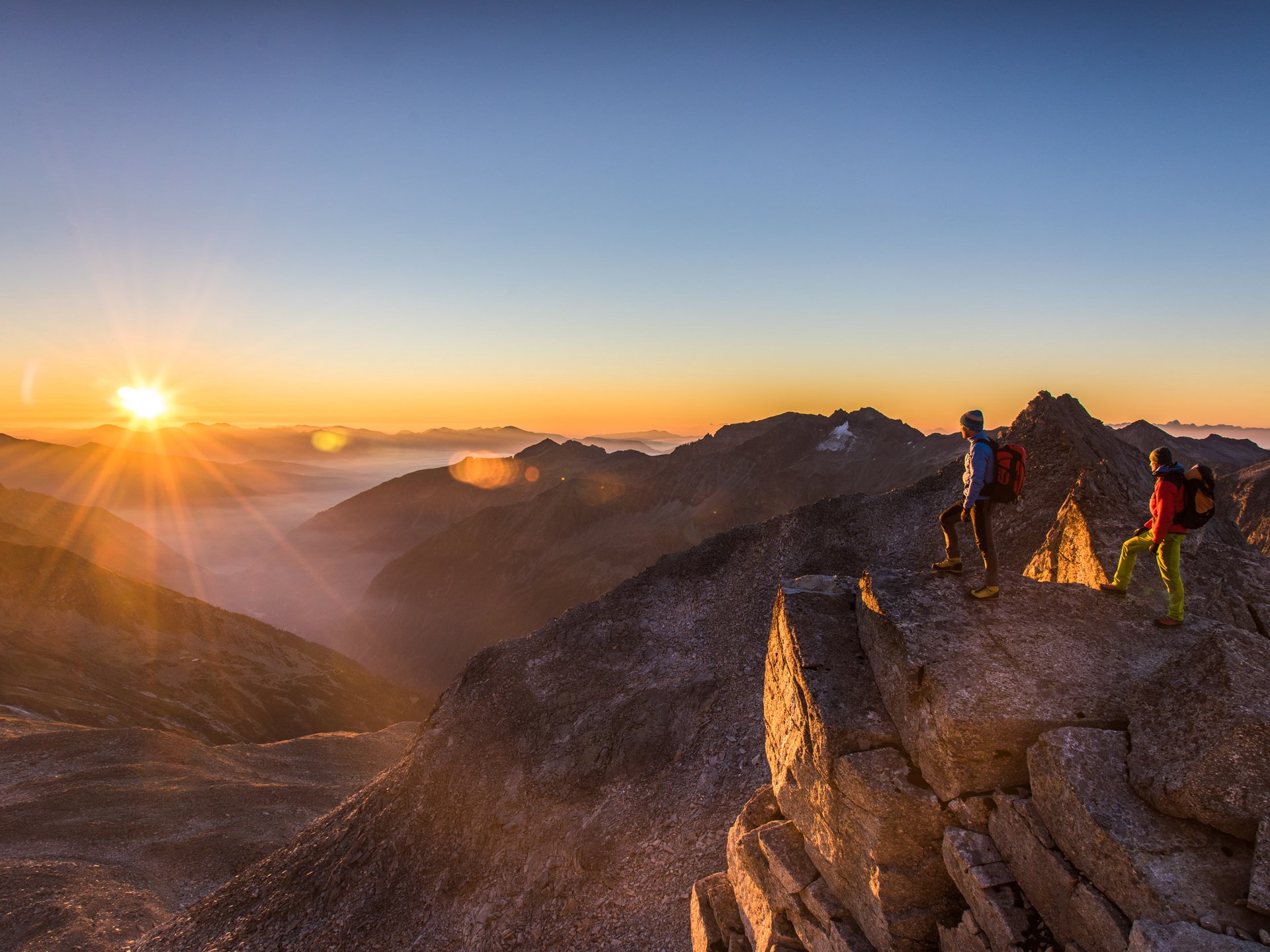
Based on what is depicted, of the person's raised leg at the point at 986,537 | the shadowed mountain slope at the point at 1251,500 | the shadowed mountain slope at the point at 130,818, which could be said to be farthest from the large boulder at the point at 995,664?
the shadowed mountain slope at the point at 1251,500

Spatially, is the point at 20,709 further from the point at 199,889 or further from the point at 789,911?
the point at 789,911

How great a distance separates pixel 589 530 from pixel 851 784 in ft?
367

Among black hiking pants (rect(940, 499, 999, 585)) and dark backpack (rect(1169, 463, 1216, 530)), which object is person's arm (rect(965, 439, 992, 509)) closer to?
black hiking pants (rect(940, 499, 999, 585))

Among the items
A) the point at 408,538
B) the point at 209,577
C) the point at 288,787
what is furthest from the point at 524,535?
the point at 209,577

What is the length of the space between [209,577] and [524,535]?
413ft

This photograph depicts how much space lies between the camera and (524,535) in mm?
120375

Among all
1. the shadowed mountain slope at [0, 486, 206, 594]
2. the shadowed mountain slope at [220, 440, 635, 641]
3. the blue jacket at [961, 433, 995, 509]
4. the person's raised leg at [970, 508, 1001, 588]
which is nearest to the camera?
the person's raised leg at [970, 508, 1001, 588]

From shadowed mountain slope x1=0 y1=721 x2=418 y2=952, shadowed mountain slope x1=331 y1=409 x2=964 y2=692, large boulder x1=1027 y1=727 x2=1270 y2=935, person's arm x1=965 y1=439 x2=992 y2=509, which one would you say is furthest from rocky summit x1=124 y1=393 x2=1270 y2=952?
shadowed mountain slope x1=331 y1=409 x2=964 y2=692

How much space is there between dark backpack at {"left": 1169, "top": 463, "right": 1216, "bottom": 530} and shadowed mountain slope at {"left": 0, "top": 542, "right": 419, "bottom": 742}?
7056cm

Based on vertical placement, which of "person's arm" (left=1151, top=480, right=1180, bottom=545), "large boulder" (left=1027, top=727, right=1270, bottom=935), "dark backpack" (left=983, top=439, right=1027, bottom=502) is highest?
"dark backpack" (left=983, top=439, right=1027, bottom=502)

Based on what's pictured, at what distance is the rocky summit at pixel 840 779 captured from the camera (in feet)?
24.7

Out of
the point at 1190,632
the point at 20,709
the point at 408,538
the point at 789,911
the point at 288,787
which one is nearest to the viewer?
the point at 1190,632

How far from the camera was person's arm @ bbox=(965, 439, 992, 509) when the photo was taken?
11.2 metres

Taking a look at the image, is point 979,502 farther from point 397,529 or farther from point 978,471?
point 397,529
